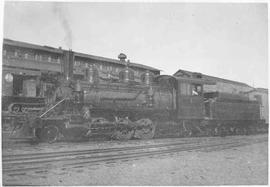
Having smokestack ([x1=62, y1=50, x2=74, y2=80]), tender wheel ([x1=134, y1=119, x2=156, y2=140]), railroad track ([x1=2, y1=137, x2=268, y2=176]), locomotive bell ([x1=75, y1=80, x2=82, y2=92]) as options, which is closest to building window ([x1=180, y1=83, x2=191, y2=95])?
tender wheel ([x1=134, y1=119, x2=156, y2=140])

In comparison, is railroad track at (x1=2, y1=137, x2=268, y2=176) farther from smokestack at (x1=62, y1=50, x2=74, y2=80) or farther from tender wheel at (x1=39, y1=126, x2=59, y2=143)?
smokestack at (x1=62, y1=50, x2=74, y2=80)

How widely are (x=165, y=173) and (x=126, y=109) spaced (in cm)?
458

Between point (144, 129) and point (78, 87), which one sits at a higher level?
point (78, 87)

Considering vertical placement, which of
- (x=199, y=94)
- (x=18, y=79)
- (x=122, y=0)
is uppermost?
(x=122, y=0)

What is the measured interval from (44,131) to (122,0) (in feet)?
15.3

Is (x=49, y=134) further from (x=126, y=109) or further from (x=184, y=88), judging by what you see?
(x=184, y=88)

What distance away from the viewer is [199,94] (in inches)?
471

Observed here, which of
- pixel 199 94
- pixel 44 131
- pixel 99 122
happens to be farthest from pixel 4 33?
pixel 199 94

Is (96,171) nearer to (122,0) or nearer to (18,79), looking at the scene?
(122,0)

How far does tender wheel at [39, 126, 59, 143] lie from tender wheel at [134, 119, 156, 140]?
114 inches

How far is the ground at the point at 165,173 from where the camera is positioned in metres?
4.89

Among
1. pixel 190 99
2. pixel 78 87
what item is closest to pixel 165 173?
pixel 78 87

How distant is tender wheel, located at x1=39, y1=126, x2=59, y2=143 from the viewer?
336 inches

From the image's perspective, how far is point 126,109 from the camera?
9.77m
